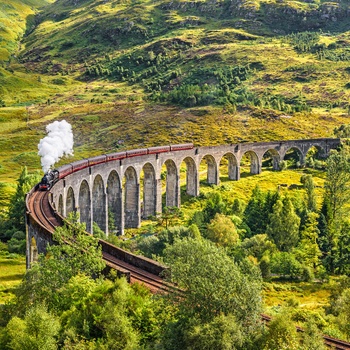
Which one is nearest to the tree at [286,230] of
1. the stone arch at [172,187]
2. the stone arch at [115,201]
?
the stone arch at [115,201]

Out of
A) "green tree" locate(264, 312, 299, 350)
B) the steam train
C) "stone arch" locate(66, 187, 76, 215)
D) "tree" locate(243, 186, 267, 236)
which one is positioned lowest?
"tree" locate(243, 186, 267, 236)

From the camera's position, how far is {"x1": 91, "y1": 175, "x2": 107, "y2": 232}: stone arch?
211 ft

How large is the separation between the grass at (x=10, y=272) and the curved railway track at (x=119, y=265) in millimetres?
7586

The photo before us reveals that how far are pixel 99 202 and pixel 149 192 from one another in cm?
1299

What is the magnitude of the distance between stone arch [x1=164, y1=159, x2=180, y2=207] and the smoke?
20.3m

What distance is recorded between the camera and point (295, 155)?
106938 mm

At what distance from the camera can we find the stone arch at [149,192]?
75250mm

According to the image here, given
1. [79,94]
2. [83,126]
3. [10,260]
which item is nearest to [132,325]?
[10,260]

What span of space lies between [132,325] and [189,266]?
439 centimetres

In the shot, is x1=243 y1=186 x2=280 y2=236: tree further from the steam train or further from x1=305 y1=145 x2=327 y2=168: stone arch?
x1=305 y1=145 x2=327 y2=168: stone arch

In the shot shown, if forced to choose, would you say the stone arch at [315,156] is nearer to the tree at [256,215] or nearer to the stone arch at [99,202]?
the tree at [256,215]

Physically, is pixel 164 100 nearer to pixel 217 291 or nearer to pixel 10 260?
pixel 10 260

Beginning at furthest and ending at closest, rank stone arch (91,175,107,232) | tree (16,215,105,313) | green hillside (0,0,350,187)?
1. green hillside (0,0,350,187)
2. stone arch (91,175,107,232)
3. tree (16,215,105,313)

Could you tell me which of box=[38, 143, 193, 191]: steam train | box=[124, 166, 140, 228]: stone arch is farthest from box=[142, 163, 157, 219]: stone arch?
box=[124, 166, 140, 228]: stone arch
